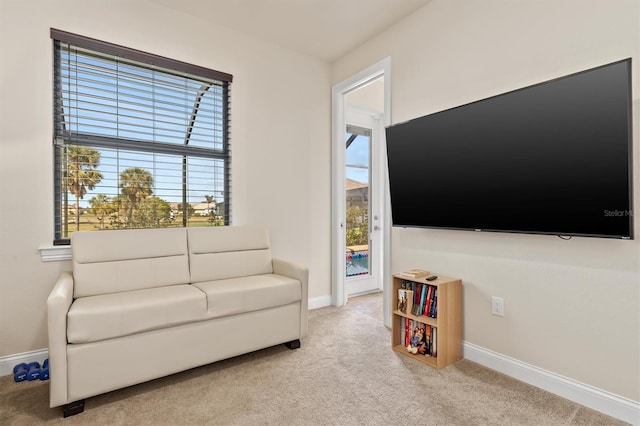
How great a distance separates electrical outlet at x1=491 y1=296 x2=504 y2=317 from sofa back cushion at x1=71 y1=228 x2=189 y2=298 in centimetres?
221

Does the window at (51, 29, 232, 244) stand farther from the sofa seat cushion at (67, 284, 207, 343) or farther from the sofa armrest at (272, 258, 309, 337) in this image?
→ the sofa armrest at (272, 258, 309, 337)

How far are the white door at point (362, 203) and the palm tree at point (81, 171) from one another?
261 centimetres

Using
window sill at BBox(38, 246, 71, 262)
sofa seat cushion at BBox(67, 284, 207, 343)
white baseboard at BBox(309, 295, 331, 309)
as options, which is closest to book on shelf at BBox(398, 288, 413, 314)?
white baseboard at BBox(309, 295, 331, 309)

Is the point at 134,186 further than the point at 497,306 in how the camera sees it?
Yes

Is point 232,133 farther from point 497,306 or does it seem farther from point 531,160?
point 497,306

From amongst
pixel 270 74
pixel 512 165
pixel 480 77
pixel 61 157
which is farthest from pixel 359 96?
pixel 61 157

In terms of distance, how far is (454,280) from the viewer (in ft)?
8.06

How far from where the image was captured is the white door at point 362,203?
423 cm

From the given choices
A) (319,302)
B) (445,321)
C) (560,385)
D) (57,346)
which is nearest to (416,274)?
(445,321)

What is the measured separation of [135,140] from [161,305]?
1.44 metres

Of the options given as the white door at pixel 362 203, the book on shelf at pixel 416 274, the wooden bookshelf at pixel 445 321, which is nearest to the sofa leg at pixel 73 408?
the wooden bookshelf at pixel 445 321

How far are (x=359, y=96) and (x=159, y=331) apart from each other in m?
3.33

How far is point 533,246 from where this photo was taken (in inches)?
82.8

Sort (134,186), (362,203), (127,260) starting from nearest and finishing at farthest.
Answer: (127,260)
(134,186)
(362,203)
